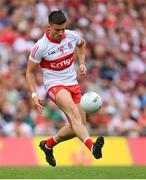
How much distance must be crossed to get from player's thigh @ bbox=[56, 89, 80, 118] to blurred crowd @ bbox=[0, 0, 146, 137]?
6699 millimetres

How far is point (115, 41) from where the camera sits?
78.9ft

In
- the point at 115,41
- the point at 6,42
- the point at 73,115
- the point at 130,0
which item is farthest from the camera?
the point at 130,0

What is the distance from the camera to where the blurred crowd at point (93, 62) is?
20.0 m

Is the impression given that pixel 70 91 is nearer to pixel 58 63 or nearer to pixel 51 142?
pixel 58 63

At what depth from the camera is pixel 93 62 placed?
2269cm

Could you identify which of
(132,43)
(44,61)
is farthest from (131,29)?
(44,61)

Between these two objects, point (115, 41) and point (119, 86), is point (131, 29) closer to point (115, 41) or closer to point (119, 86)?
point (115, 41)

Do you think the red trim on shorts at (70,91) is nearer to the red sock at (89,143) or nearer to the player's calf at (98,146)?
the red sock at (89,143)

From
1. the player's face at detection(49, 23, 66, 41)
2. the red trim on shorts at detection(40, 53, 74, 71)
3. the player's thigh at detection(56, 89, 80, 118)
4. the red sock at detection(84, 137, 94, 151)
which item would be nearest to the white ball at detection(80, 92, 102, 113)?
the player's thigh at detection(56, 89, 80, 118)

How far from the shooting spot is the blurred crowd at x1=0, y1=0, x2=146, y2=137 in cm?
2000

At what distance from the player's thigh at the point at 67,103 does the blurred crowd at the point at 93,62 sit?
670 cm

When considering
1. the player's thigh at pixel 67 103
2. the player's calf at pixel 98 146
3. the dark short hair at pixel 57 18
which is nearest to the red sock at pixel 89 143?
the player's calf at pixel 98 146

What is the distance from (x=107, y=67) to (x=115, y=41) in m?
1.56

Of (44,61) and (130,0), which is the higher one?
(44,61)
